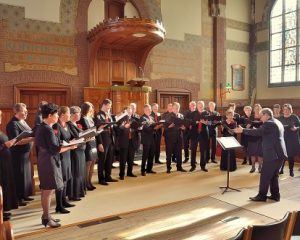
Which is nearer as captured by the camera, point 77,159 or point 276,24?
point 77,159

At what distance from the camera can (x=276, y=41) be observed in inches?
537

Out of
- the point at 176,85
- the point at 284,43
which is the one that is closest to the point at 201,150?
the point at 176,85

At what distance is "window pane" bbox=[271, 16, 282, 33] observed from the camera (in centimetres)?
1351

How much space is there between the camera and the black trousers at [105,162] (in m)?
6.48

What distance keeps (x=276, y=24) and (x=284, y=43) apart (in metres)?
0.95

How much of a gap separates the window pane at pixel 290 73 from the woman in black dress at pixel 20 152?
37.3ft

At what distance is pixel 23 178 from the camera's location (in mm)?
5309

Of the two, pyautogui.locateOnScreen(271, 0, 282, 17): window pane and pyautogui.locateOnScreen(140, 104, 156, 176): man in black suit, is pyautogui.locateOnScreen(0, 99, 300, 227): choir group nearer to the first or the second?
pyautogui.locateOnScreen(140, 104, 156, 176): man in black suit

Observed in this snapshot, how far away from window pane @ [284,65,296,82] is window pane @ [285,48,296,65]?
8.4 inches

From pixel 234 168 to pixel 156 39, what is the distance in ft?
15.1

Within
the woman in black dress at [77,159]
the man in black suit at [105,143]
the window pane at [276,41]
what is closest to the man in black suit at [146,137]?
the man in black suit at [105,143]

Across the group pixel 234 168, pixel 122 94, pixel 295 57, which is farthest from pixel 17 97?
pixel 295 57

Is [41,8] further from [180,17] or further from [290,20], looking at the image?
[290,20]

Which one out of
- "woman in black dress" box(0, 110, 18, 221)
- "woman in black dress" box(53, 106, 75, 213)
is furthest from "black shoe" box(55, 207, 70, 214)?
"woman in black dress" box(0, 110, 18, 221)
